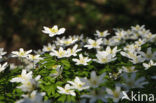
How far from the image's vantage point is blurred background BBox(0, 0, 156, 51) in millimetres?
7047

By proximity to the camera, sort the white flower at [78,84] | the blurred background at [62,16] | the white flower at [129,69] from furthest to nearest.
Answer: the blurred background at [62,16], the white flower at [129,69], the white flower at [78,84]

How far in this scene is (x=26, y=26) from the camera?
735 centimetres

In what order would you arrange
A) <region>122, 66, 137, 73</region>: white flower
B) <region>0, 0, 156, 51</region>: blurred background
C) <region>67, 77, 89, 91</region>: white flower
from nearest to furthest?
<region>67, 77, 89, 91</region>: white flower, <region>122, 66, 137, 73</region>: white flower, <region>0, 0, 156, 51</region>: blurred background

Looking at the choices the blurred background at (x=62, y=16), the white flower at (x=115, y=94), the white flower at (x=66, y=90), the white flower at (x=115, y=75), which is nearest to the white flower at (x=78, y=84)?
the white flower at (x=66, y=90)

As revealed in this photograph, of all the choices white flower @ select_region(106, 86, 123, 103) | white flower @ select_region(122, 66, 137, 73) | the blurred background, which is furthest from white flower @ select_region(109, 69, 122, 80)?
the blurred background

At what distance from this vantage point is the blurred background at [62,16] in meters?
7.05

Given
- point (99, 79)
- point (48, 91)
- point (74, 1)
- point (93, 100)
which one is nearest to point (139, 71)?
point (99, 79)

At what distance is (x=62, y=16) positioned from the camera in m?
7.37

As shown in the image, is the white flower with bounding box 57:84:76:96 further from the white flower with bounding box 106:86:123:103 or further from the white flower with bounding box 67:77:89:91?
the white flower with bounding box 106:86:123:103

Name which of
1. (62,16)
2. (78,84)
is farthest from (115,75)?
(62,16)

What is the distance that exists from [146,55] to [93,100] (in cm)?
78

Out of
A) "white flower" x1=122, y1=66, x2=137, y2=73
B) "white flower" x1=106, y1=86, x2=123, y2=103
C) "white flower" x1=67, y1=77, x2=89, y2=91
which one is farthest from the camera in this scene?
"white flower" x1=122, y1=66, x2=137, y2=73

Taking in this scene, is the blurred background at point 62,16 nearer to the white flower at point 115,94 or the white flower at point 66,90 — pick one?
the white flower at point 66,90

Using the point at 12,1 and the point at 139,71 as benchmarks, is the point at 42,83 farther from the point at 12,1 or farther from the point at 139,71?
the point at 12,1
